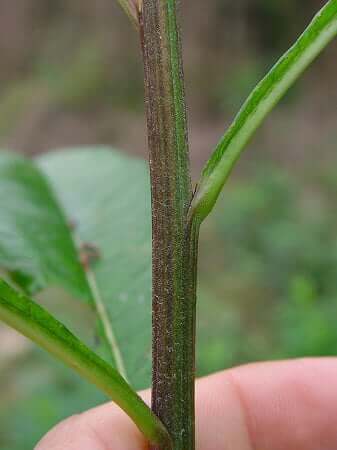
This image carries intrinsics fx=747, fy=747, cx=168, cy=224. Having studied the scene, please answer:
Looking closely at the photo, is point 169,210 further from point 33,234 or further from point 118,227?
point 118,227

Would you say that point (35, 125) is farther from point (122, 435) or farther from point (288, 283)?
point (122, 435)

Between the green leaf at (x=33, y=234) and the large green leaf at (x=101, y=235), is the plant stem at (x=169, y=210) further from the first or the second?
the green leaf at (x=33, y=234)

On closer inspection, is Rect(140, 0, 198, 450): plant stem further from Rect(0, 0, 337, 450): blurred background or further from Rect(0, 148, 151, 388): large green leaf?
Rect(0, 0, 337, 450): blurred background

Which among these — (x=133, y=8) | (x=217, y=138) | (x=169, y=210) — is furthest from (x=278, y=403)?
(x=217, y=138)

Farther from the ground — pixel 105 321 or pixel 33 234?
pixel 33 234

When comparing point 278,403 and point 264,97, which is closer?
point 264,97

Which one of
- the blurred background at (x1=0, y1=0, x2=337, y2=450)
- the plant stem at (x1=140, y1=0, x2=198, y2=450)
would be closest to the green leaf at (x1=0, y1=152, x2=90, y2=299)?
the plant stem at (x1=140, y1=0, x2=198, y2=450)
